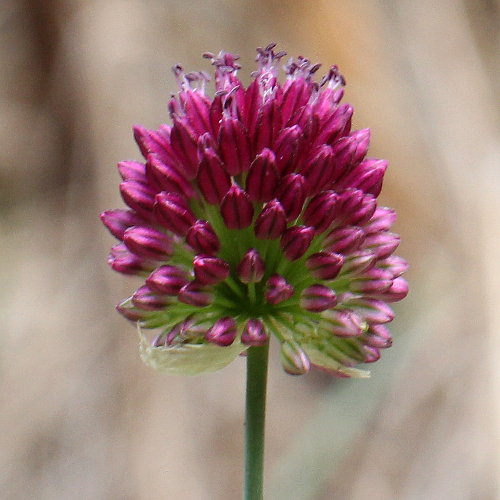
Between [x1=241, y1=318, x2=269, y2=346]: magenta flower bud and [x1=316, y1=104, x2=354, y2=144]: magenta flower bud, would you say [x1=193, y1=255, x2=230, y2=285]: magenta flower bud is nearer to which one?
[x1=241, y1=318, x2=269, y2=346]: magenta flower bud

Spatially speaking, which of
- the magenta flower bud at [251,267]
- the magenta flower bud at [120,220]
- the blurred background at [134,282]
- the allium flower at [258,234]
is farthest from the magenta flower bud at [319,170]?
the blurred background at [134,282]

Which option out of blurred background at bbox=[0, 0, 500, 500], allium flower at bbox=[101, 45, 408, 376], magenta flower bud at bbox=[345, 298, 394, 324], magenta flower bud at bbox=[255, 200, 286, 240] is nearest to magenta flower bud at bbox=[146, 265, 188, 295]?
allium flower at bbox=[101, 45, 408, 376]

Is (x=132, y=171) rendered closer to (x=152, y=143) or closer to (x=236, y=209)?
(x=152, y=143)

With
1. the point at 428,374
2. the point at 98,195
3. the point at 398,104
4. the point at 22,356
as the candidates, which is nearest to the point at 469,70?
the point at 398,104

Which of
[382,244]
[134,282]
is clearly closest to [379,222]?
[382,244]

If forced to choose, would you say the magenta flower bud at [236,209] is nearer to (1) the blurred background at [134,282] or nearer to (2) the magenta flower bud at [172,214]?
(2) the magenta flower bud at [172,214]

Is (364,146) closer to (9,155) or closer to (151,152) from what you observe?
(151,152)
